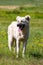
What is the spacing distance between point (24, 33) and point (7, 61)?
60.7 inches

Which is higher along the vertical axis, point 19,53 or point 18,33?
point 18,33

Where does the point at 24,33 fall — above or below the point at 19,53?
above

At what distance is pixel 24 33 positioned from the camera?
1150cm

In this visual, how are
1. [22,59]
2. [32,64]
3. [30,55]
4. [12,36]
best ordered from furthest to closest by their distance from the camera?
[12,36], [30,55], [22,59], [32,64]

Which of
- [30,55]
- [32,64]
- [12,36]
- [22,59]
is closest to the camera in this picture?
[32,64]

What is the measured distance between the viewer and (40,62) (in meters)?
10.6

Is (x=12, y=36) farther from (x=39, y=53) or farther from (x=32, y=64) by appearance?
(x=32, y=64)

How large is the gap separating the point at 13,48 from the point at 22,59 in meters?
2.24

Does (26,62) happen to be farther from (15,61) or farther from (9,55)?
(9,55)

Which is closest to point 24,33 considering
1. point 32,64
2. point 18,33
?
point 18,33

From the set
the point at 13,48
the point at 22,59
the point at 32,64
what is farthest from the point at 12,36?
the point at 32,64

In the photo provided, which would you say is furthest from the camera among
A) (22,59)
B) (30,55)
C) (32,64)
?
(30,55)

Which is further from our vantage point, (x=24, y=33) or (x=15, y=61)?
(x=24, y=33)

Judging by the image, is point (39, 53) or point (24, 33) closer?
point (24, 33)
